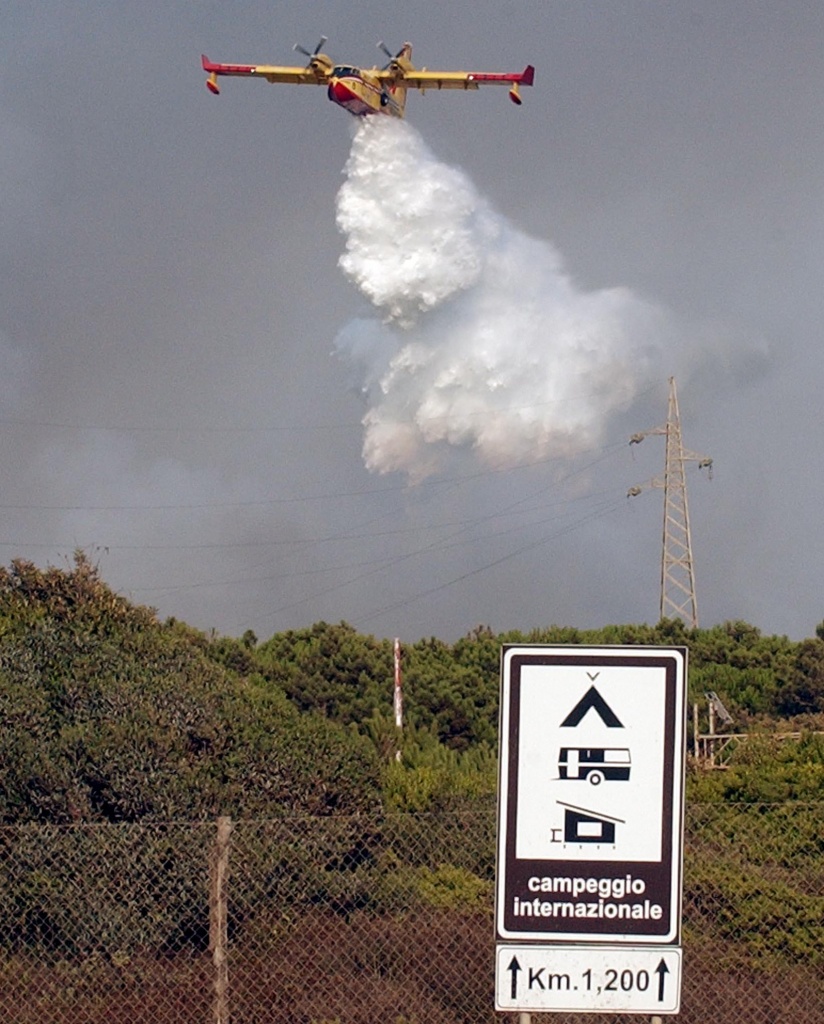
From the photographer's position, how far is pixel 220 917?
7742 millimetres

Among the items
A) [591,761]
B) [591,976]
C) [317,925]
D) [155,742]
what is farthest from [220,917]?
[155,742]

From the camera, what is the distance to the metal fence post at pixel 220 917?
771 cm

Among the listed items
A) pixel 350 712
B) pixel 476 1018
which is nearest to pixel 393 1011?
pixel 476 1018

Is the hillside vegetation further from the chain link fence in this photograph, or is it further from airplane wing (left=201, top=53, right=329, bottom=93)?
airplane wing (left=201, top=53, right=329, bottom=93)

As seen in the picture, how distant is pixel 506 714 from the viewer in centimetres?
578

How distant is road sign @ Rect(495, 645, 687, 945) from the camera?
19.0 feet

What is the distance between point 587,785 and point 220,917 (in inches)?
111

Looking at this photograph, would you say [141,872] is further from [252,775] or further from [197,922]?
[252,775]

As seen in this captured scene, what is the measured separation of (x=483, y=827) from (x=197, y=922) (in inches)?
82.2

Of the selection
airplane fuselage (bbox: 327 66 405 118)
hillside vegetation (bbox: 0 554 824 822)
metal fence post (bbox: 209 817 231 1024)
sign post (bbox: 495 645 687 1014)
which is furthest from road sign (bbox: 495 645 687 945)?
airplane fuselage (bbox: 327 66 405 118)

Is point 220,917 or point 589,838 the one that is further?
point 220,917

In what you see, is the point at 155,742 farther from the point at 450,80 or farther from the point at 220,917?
the point at 450,80

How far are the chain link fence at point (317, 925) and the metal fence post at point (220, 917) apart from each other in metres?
0.01

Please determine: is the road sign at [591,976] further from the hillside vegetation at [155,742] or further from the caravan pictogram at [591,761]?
the hillside vegetation at [155,742]
